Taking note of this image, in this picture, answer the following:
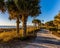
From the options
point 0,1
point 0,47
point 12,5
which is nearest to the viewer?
point 0,47

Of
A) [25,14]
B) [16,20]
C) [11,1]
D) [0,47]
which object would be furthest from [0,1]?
[16,20]

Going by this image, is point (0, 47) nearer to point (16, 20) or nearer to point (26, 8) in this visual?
point (26, 8)

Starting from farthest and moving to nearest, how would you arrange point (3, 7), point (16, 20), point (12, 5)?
point (16, 20) → point (12, 5) → point (3, 7)

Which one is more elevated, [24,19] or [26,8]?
[26,8]

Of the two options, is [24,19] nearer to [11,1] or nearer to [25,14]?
[25,14]

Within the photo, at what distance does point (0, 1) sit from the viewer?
60.5 feet

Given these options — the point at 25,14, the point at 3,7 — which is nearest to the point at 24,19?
the point at 25,14

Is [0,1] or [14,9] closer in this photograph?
[0,1]

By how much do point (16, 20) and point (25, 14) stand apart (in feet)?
20.3

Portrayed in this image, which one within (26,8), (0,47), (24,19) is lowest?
(0,47)

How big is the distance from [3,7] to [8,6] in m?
1.29

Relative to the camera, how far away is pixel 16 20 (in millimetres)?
27438

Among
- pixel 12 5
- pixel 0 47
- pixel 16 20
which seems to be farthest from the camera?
pixel 16 20

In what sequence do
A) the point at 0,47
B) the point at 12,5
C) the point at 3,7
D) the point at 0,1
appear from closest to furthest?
the point at 0,47 < the point at 0,1 < the point at 3,7 < the point at 12,5
